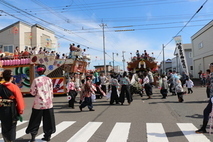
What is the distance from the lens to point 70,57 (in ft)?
50.3

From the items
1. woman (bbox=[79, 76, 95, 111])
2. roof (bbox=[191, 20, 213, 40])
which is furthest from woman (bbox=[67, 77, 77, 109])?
roof (bbox=[191, 20, 213, 40])

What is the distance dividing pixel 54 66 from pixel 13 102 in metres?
11.6

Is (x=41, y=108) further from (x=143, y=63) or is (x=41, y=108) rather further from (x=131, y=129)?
(x=143, y=63)

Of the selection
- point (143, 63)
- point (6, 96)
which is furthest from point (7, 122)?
point (143, 63)

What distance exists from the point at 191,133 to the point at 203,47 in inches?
1003

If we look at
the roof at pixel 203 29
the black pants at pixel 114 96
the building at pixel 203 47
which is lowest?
the black pants at pixel 114 96

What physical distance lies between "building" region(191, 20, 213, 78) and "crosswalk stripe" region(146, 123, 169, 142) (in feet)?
72.7

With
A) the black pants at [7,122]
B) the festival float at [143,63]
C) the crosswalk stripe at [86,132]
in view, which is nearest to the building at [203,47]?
the festival float at [143,63]

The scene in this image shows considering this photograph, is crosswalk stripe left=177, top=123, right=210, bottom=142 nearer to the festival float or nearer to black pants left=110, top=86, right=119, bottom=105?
black pants left=110, top=86, right=119, bottom=105

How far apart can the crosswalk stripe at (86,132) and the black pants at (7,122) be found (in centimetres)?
135

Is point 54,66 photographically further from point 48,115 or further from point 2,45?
point 2,45

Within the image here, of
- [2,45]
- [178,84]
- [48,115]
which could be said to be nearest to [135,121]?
[48,115]

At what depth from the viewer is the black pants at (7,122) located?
3723 mm

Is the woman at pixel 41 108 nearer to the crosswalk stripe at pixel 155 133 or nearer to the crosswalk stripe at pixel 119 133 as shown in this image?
the crosswalk stripe at pixel 119 133
